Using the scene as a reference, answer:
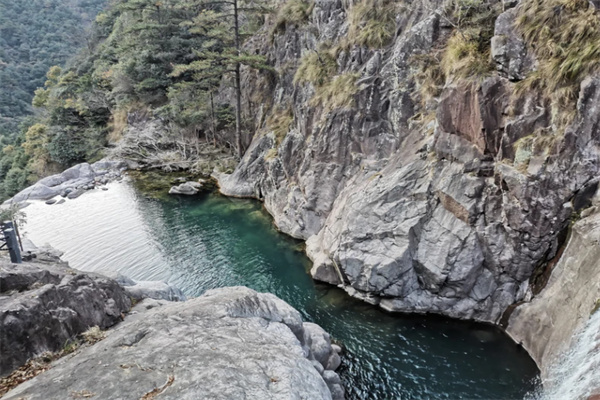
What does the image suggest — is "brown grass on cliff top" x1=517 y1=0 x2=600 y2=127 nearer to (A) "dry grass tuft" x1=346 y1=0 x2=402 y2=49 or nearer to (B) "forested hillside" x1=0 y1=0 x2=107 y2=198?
(A) "dry grass tuft" x1=346 y1=0 x2=402 y2=49

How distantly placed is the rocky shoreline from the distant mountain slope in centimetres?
5222

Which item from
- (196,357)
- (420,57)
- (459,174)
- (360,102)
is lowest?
(196,357)

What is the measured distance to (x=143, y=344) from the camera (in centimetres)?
650

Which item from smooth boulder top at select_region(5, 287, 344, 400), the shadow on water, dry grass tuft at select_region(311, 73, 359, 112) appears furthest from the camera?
dry grass tuft at select_region(311, 73, 359, 112)

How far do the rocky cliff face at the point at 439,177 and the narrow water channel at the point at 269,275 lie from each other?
42.0 inches

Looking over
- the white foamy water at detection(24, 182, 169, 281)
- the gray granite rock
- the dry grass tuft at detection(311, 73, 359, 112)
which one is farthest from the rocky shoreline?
the gray granite rock

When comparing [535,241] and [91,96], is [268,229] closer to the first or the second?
[535,241]

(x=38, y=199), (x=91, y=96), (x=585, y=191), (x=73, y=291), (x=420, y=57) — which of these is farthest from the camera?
(x=91, y=96)

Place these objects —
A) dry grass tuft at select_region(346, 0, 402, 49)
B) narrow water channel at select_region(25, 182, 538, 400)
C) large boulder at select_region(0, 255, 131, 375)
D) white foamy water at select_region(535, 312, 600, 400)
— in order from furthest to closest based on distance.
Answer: dry grass tuft at select_region(346, 0, 402, 49) → narrow water channel at select_region(25, 182, 538, 400) → white foamy water at select_region(535, 312, 600, 400) → large boulder at select_region(0, 255, 131, 375)

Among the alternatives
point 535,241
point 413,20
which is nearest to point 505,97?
point 535,241

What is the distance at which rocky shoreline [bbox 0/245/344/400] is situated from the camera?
541cm

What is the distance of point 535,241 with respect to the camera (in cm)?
1151

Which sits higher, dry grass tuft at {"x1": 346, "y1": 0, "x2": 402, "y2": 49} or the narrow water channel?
dry grass tuft at {"x1": 346, "y1": 0, "x2": 402, "y2": 49}

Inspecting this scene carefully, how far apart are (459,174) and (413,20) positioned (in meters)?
8.32
